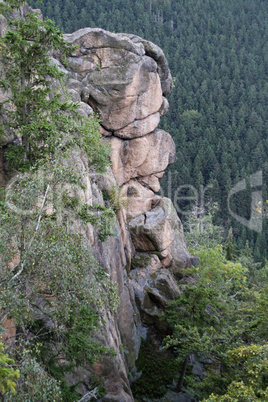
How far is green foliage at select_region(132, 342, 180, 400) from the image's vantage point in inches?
670

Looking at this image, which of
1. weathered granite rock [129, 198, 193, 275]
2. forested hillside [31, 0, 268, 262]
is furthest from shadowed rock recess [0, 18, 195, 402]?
forested hillside [31, 0, 268, 262]

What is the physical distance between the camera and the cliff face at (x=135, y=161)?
64.9ft

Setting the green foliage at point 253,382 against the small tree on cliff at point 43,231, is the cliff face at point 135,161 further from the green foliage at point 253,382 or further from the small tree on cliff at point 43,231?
A: the green foliage at point 253,382

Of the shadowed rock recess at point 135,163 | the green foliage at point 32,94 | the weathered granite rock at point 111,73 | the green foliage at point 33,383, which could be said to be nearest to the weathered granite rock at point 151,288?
the shadowed rock recess at point 135,163

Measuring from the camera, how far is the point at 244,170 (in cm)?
7900

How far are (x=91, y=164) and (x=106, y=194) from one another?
2311 mm

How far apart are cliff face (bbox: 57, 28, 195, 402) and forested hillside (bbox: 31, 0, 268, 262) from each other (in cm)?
4295

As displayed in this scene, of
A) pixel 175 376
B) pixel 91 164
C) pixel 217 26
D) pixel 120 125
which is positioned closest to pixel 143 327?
pixel 175 376

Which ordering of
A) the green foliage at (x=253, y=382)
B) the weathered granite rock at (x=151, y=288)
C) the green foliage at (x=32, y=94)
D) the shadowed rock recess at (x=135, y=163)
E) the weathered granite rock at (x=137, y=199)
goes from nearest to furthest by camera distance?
1. the green foliage at (x=253, y=382)
2. the green foliage at (x=32, y=94)
3. the shadowed rock recess at (x=135, y=163)
4. the weathered granite rock at (x=151, y=288)
5. the weathered granite rock at (x=137, y=199)

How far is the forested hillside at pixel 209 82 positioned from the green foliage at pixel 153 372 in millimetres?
47528

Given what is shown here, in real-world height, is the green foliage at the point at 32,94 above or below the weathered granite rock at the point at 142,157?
above

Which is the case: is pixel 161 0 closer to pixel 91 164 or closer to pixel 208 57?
pixel 208 57

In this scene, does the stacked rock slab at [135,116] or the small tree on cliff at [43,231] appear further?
the stacked rock slab at [135,116]

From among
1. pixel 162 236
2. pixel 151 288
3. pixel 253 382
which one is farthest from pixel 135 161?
pixel 253 382
